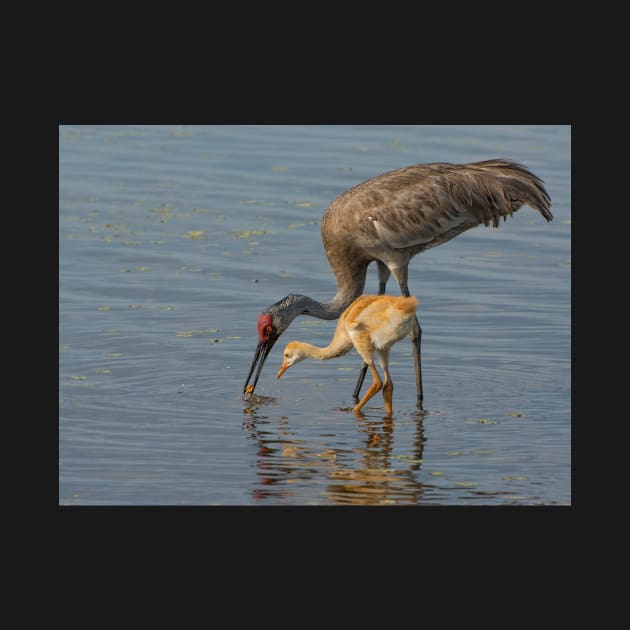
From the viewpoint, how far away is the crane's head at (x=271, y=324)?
1240 centimetres

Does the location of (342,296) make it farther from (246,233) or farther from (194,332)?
(246,233)

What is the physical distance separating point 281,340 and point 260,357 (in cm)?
137

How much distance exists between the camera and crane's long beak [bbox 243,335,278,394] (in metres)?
12.2

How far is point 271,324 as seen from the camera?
12438mm

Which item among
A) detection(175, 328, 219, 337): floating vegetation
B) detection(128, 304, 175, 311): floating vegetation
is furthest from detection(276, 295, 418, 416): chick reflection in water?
detection(128, 304, 175, 311): floating vegetation

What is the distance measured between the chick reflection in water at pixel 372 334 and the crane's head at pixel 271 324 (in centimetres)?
29

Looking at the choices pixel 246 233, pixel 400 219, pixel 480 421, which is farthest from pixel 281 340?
pixel 246 233

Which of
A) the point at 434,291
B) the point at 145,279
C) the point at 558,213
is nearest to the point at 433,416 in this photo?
the point at 434,291

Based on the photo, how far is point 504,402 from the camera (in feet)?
39.6

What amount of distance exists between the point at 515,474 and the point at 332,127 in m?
12.9

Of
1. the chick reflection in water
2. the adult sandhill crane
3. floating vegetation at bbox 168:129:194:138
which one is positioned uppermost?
floating vegetation at bbox 168:129:194:138

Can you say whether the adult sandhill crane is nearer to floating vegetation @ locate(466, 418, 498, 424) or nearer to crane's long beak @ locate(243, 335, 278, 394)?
crane's long beak @ locate(243, 335, 278, 394)

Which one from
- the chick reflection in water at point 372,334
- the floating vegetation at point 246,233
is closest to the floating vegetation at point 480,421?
the chick reflection in water at point 372,334

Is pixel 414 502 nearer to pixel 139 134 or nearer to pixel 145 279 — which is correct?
pixel 145 279
